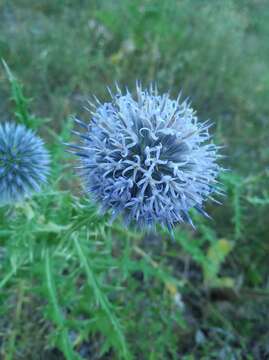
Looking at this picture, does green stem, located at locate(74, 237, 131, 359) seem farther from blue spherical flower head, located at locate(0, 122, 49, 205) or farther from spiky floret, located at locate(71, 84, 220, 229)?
spiky floret, located at locate(71, 84, 220, 229)

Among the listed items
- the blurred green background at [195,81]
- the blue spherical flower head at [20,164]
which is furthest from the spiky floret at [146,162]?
the blurred green background at [195,81]

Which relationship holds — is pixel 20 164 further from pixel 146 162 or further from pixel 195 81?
pixel 195 81

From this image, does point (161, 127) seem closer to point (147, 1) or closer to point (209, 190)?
point (209, 190)

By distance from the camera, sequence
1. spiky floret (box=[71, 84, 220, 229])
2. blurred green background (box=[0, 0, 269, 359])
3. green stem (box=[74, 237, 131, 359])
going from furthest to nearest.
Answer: blurred green background (box=[0, 0, 269, 359])
green stem (box=[74, 237, 131, 359])
spiky floret (box=[71, 84, 220, 229])

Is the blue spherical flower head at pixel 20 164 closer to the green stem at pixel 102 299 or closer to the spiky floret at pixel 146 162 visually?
the green stem at pixel 102 299

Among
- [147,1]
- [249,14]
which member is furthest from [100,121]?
[249,14]

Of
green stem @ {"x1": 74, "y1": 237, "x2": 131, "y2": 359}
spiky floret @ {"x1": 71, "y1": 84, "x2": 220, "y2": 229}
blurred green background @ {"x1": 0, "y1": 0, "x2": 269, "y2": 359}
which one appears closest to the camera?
spiky floret @ {"x1": 71, "y1": 84, "x2": 220, "y2": 229}

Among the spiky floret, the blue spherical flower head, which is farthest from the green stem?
the spiky floret
